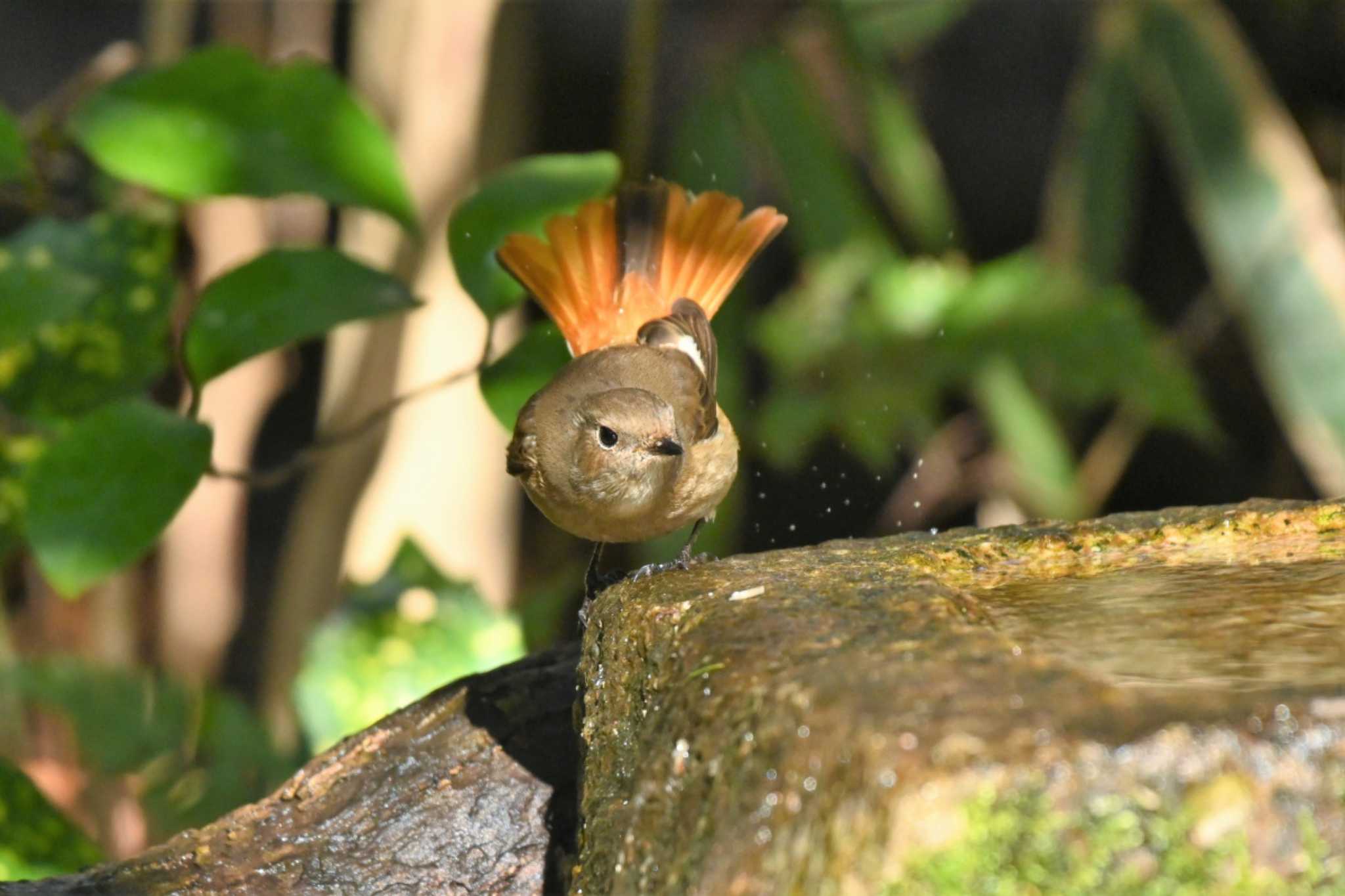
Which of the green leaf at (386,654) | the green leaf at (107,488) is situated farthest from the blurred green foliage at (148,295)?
the green leaf at (386,654)

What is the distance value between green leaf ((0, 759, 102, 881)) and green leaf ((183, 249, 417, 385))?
0.76 meters

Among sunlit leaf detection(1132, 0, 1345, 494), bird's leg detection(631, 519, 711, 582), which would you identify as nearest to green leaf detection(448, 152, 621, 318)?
bird's leg detection(631, 519, 711, 582)

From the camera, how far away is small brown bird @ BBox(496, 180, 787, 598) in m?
2.78

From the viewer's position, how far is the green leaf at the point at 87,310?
2.90 m

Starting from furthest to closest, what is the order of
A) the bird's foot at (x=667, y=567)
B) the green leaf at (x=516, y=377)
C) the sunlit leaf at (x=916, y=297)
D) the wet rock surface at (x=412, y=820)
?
1. the sunlit leaf at (x=916, y=297)
2. the green leaf at (x=516, y=377)
3. the bird's foot at (x=667, y=567)
4. the wet rock surface at (x=412, y=820)

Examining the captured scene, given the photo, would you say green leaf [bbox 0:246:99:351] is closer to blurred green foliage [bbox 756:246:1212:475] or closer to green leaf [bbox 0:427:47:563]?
green leaf [bbox 0:427:47:563]

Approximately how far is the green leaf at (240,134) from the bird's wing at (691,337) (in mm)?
604

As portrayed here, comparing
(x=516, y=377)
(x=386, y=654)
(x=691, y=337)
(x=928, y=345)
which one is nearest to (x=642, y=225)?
(x=691, y=337)

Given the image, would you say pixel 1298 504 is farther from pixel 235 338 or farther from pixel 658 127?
pixel 658 127

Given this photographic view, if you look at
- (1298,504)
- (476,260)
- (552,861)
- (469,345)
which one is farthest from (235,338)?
(469,345)

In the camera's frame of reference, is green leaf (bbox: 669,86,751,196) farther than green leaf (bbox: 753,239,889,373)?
Yes

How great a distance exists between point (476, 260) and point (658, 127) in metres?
3.40

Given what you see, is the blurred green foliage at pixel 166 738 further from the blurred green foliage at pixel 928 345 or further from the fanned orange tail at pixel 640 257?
the blurred green foliage at pixel 928 345

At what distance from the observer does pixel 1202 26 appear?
4.96m
